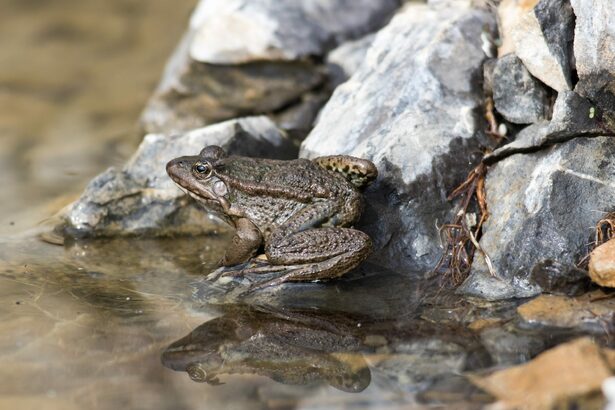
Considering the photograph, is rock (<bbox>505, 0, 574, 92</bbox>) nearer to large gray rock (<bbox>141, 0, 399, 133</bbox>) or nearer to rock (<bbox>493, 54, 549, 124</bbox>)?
rock (<bbox>493, 54, 549, 124</bbox>)

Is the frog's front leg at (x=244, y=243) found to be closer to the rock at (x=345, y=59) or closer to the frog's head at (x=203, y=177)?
the frog's head at (x=203, y=177)

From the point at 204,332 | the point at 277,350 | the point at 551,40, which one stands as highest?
the point at 551,40

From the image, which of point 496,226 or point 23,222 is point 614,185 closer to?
point 496,226

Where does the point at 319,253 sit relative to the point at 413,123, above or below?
below

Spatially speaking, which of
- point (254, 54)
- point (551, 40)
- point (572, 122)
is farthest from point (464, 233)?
point (254, 54)

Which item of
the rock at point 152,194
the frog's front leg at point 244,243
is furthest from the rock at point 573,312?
the rock at point 152,194

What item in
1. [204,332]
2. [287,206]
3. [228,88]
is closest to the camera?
[204,332]

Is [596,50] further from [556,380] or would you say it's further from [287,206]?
[556,380]
